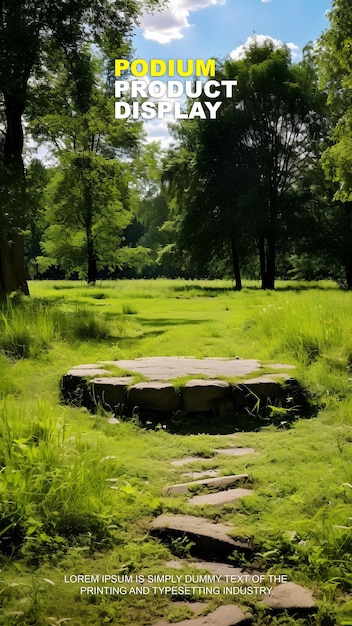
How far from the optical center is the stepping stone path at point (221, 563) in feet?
7.77

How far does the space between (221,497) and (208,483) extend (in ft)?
0.79

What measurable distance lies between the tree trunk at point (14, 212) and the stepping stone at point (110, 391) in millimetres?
8156

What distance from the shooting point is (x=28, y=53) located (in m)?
12.2

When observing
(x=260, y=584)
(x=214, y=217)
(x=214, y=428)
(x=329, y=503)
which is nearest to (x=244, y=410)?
(x=214, y=428)

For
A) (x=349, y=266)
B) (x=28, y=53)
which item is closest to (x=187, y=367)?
(x=28, y=53)

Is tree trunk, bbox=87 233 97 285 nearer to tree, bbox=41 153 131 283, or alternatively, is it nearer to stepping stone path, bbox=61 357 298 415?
tree, bbox=41 153 131 283

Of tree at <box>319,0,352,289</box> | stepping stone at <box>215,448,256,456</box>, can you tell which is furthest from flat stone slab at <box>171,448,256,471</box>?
tree at <box>319,0,352,289</box>

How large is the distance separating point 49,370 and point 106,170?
11.0 m

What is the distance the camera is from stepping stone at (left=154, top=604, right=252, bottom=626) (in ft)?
7.48

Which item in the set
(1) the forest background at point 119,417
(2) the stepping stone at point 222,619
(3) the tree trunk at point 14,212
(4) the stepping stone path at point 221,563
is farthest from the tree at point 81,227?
(2) the stepping stone at point 222,619

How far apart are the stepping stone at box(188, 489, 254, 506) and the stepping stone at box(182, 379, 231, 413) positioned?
182 centimetres

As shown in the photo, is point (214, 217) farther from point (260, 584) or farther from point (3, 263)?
point (260, 584)

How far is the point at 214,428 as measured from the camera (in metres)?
5.10

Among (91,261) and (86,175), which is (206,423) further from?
(91,261)
